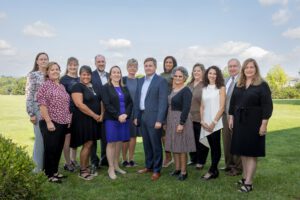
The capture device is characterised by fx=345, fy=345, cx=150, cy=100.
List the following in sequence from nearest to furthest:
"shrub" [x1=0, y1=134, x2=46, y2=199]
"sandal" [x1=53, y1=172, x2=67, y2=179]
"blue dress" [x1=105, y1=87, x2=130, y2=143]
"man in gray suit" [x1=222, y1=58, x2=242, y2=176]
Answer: "shrub" [x1=0, y1=134, x2=46, y2=199] → "sandal" [x1=53, y1=172, x2=67, y2=179] → "blue dress" [x1=105, y1=87, x2=130, y2=143] → "man in gray suit" [x1=222, y1=58, x2=242, y2=176]

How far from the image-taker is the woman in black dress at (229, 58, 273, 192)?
5461 mm

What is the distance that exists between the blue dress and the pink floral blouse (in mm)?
778

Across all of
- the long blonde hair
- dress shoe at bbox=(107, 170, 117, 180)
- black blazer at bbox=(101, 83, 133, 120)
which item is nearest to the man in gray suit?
the long blonde hair

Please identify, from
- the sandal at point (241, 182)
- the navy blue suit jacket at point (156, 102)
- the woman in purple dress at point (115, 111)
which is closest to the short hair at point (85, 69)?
the woman in purple dress at point (115, 111)

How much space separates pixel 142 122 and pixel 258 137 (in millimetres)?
2177

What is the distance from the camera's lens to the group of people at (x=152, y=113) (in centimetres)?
564

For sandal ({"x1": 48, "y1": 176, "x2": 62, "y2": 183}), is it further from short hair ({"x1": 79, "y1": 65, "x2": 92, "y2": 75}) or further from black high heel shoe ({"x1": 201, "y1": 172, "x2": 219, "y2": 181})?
black high heel shoe ({"x1": 201, "y1": 172, "x2": 219, "y2": 181})

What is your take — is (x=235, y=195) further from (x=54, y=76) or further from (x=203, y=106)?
(x=54, y=76)

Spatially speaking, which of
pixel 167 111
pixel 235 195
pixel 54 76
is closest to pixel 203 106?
pixel 167 111

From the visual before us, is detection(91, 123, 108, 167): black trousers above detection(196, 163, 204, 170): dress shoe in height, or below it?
above

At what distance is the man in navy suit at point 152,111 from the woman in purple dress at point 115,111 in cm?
29

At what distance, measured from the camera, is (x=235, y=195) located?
5508 millimetres

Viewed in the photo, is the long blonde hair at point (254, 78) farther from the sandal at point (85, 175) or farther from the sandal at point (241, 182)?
the sandal at point (85, 175)

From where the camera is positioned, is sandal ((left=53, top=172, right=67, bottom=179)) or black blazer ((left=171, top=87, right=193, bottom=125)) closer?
black blazer ((left=171, top=87, right=193, bottom=125))
